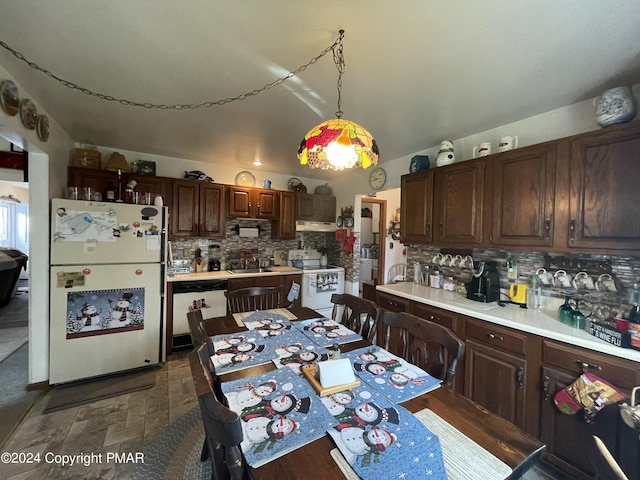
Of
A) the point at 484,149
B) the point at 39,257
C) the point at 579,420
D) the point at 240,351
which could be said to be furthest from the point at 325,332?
the point at 39,257

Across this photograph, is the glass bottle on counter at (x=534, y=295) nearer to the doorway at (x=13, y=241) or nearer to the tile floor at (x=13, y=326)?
the doorway at (x=13, y=241)

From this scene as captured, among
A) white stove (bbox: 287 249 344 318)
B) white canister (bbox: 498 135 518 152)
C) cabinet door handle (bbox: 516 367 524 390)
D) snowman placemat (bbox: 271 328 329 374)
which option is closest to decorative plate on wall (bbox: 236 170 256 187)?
white stove (bbox: 287 249 344 318)

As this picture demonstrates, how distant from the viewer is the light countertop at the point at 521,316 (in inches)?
54.2

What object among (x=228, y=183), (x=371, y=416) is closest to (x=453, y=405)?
(x=371, y=416)

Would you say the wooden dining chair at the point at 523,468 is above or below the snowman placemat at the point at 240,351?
above

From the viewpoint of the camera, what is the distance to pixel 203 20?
3.99 ft

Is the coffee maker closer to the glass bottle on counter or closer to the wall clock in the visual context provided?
the glass bottle on counter

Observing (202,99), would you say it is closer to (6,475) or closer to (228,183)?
(228,183)

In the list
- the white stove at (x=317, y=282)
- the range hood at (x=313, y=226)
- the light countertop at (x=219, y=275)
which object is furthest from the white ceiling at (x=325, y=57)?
the white stove at (x=317, y=282)

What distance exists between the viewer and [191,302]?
3059 mm

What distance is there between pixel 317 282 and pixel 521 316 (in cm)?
257

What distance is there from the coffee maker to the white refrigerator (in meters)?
2.96

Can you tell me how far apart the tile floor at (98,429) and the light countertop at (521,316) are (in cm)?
219

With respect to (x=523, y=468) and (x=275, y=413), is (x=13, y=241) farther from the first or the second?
(x=523, y=468)
